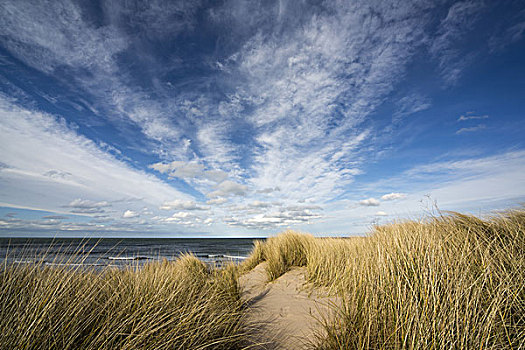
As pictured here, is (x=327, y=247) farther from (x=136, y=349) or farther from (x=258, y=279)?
(x=136, y=349)

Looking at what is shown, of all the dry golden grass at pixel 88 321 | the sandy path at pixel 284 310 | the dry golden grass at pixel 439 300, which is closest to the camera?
the dry golden grass at pixel 88 321

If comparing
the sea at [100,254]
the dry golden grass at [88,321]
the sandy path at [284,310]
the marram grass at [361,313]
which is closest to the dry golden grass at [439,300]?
the marram grass at [361,313]

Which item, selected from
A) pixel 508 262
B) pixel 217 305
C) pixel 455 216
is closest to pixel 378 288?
pixel 508 262

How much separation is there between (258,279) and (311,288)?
5.74 ft

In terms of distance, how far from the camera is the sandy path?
2814 millimetres

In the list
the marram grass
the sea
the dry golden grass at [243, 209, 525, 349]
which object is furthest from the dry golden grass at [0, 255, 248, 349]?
the dry golden grass at [243, 209, 525, 349]

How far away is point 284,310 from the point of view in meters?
3.73

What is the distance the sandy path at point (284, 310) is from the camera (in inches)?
111

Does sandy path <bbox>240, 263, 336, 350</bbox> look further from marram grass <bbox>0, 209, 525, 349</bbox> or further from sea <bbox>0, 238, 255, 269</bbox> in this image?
sea <bbox>0, 238, 255, 269</bbox>

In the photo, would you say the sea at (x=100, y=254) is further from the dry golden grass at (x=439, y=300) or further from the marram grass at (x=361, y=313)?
the dry golden grass at (x=439, y=300)

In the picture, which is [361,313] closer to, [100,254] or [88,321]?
[88,321]

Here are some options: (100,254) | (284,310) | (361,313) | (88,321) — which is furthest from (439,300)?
(100,254)

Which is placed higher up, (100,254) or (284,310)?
(100,254)

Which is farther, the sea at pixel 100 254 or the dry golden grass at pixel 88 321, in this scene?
the sea at pixel 100 254
